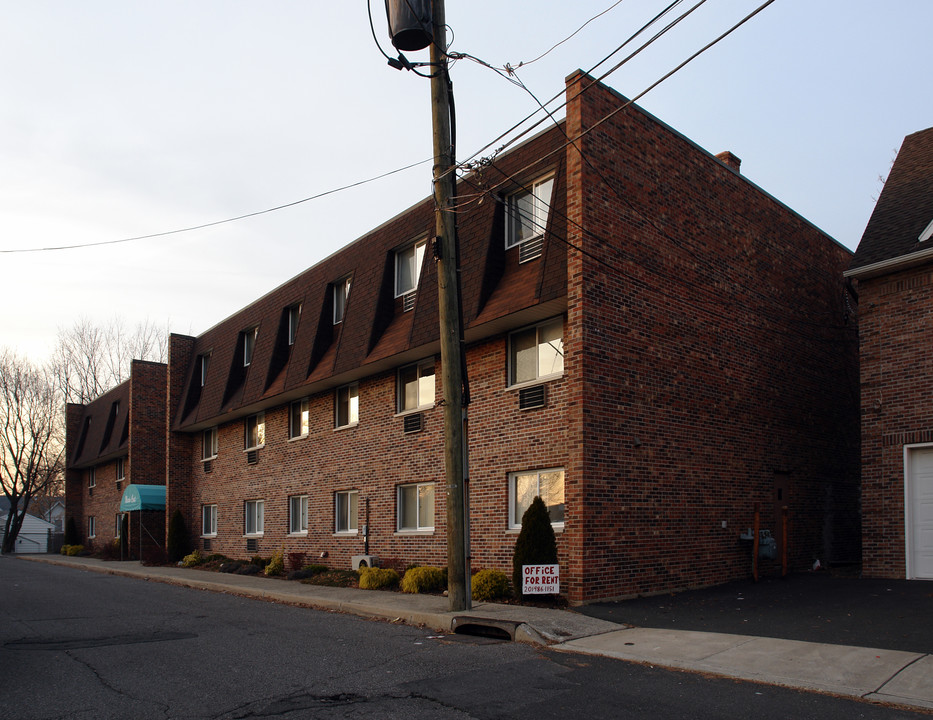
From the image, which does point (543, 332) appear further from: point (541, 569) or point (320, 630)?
point (320, 630)

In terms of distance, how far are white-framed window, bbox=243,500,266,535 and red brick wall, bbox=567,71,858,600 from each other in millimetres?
14726

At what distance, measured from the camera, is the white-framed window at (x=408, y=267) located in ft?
62.4

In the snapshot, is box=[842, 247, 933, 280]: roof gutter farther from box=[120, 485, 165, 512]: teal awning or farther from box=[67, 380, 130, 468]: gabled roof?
box=[67, 380, 130, 468]: gabled roof

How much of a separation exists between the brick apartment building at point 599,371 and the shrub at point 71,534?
28.0 m

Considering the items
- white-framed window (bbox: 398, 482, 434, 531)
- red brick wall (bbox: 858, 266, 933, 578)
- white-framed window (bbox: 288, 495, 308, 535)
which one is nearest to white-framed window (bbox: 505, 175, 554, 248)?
white-framed window (bbox: 398, 482, 434, 531)

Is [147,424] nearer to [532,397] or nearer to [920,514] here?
[532,397]

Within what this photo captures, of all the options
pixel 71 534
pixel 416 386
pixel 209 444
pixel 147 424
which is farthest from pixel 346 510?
pixel 71 534

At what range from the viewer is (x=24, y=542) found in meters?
57.4

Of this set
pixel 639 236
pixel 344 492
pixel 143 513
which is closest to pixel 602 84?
pixel 639 236

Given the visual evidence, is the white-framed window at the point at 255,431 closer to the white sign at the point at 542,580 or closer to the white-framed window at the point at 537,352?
the white-framed window at the point at 537,352

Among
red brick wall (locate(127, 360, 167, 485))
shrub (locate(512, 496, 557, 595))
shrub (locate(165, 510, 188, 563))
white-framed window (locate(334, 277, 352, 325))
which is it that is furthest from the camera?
red brick wall (locate(127, 360, 167, 485))

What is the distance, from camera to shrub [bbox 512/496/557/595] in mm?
13023

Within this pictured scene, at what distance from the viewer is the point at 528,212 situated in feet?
51.7

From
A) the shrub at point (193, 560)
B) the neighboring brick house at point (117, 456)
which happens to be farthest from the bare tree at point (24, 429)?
the shrub at point (193, 560)
